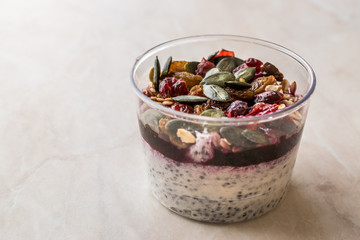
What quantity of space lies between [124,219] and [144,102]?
0.20 m

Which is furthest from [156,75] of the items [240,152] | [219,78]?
[240,152]

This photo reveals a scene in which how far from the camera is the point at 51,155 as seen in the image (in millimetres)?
944

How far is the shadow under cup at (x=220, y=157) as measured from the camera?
673 millimetres

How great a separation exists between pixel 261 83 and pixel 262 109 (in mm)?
75

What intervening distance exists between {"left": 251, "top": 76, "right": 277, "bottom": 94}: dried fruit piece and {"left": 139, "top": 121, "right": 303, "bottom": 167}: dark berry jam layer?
0.09 meters

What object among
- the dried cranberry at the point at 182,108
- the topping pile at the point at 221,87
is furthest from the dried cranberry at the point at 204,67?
the dried cranberry at the point at 182,108

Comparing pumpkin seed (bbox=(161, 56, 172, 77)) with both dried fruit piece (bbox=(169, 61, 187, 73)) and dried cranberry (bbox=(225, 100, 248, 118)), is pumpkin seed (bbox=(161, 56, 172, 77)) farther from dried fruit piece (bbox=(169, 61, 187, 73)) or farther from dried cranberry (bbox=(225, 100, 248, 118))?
dried cranberry (bbox=(225, 100, 248, 118))

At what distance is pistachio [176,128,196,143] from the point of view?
68 centimetres

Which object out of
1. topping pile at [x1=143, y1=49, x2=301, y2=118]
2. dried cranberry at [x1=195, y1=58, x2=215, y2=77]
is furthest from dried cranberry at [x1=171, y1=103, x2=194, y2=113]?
dried cranberry at [x1=195, y1=58, x2=215, y2=77]

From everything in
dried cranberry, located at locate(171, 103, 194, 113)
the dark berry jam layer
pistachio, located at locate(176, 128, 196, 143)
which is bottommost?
the dark berry jam layer

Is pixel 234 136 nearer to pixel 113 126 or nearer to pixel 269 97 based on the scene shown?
pixel 269 97

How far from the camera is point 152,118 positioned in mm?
715

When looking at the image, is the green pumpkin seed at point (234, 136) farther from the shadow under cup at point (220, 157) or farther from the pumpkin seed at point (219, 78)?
the pumpkin seed at point (219, 78)

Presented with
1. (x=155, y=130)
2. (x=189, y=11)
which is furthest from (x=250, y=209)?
(x=189, y=11)
